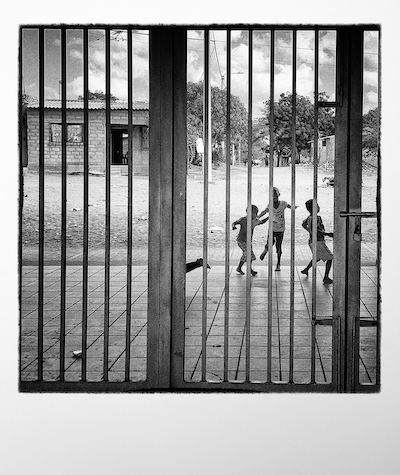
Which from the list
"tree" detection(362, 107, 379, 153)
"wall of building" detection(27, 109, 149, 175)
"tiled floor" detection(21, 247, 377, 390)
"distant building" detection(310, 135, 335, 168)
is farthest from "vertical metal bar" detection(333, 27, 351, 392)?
"wall of building" detection(27, 109, 149, 175)

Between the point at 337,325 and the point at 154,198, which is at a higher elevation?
the point at 154,198

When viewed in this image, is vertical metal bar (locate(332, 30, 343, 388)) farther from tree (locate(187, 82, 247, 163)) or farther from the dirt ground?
tree (locate(187, 82, 247, 163))

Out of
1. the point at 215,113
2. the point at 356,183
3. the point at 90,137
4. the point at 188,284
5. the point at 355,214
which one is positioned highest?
the point at 215,113

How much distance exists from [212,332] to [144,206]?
12591 millimetres

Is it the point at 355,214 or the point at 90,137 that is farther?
the point at 90,137

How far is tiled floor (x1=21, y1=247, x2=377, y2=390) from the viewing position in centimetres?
448

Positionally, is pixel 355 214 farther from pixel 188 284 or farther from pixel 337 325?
pixel 188 284

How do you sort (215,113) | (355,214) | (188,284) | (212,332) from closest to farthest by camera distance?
(355,214), (212,332), (188,284), (215,113)

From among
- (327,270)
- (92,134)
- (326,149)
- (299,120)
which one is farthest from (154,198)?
(92,134)

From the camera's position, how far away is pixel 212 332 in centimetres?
581

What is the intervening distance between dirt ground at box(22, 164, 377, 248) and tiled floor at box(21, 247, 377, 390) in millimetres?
5982

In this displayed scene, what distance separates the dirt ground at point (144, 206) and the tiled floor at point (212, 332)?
5.98 metres

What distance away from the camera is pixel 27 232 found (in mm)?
16594

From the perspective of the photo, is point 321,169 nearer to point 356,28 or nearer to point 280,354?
point 280,354
